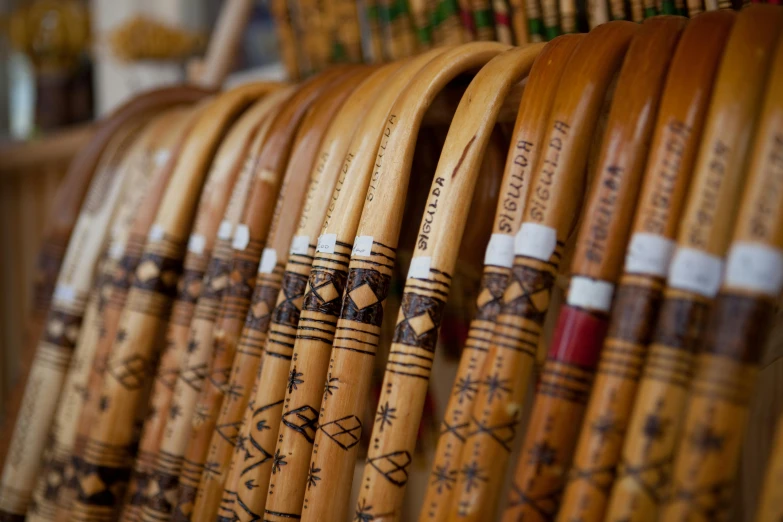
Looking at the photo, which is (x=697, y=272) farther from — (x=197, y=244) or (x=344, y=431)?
(x=197, y=244)

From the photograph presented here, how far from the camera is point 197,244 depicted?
0.60m

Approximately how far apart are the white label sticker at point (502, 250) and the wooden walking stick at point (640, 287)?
68 millimetres

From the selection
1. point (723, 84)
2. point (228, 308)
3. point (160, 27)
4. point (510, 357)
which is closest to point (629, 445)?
point (510, 357)

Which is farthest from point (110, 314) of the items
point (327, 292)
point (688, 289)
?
point (688, 289)

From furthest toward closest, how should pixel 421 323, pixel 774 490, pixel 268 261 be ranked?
pixel 268 261 → pixel 421 323 → pixel 774 490

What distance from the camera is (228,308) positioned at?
1.83 ft

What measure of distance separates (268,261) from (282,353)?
7cm


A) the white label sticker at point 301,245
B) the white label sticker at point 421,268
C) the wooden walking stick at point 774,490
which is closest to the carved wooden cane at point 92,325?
the white label sticker at point 301,245

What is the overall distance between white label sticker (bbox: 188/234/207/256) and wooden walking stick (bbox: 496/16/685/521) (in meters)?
0.32

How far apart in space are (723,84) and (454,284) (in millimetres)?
377

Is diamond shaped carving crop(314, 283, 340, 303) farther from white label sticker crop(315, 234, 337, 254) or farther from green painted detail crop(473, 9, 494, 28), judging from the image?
green painted detail crop(473, 9, 494, 28)

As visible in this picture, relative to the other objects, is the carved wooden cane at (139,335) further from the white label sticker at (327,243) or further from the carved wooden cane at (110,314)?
the white label sticker at (327,243)

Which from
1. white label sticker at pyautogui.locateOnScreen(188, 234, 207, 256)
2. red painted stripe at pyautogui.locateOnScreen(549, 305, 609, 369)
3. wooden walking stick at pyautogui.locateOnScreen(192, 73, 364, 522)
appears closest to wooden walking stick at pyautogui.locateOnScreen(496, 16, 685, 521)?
red painted stripe at pyautogui.locateOnScreen(549, 305, 609, 369)

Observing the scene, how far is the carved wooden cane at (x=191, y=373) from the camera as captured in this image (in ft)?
1.86
